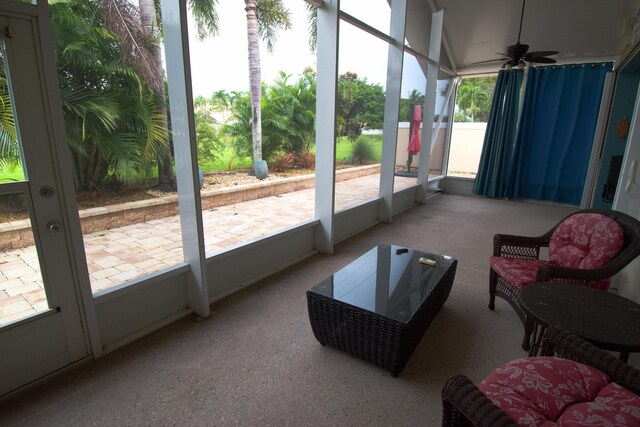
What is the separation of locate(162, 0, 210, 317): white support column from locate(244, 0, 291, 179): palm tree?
471 cm

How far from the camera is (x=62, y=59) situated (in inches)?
105

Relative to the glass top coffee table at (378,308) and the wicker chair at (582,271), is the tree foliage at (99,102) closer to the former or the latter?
the glass top coffee table at (378,308)

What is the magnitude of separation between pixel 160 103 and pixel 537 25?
18.5 ft

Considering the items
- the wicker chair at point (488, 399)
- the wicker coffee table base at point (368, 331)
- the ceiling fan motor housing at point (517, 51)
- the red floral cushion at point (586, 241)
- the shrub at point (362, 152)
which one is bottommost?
the wicker coffee table base at point (368, 331)

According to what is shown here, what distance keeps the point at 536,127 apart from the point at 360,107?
3237mm

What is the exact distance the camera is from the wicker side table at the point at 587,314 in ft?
4.39

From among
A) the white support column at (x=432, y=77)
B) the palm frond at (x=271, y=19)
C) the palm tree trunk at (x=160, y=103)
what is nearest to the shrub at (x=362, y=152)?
the white support column at (x=432, y=77)

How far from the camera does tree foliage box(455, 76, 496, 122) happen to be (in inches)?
261

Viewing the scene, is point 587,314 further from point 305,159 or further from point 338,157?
point 305,159

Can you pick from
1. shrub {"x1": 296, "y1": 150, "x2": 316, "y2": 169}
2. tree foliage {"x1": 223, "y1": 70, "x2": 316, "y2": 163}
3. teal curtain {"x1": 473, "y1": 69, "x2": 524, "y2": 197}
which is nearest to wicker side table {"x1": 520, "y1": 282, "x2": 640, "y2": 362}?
teal curtain {"x1": 473, "y1": 69, "x2": 524, "y2": 197}

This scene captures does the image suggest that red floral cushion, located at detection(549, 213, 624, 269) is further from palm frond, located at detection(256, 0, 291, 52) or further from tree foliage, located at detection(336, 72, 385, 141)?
palm frond, located at detection(256, 0, 291, 52)

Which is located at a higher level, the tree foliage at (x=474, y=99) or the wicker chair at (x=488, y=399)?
the tree foliage at (x=474, y=99)

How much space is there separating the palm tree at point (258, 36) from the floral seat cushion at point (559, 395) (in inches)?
239

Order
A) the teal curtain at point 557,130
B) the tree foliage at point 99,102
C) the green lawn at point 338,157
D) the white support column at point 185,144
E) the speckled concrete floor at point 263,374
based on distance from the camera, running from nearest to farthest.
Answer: the speckled concrete floor at point 263,374 → the white support column at point 185,144 → the tree foliage at point 99,102 → the teal curtain at point 557,130 → the green lawn at point 338,157
